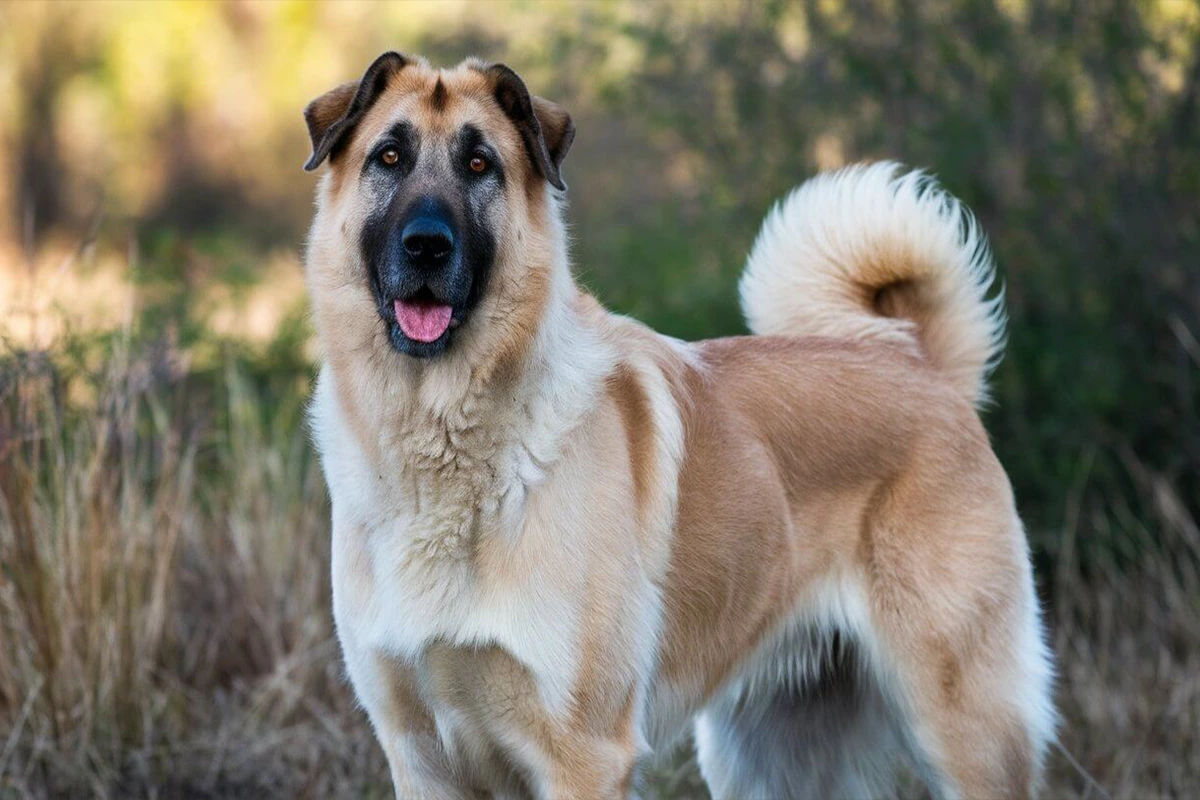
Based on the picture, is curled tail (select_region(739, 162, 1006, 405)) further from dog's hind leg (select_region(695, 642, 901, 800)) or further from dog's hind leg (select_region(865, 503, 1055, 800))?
dog's hind leg (select_region(695, 642, 901, 800))

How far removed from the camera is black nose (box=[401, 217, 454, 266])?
118 inches

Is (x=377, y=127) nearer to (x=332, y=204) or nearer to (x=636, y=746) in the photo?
(x=332, y=204)

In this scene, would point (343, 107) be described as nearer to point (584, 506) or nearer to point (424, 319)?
point (424, 319)

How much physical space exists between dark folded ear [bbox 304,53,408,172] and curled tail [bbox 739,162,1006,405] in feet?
4.69

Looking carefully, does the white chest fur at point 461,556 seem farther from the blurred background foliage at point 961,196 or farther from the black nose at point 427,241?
the blurred background foliage at point 961,196

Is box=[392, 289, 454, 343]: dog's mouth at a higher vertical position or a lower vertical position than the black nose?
lower

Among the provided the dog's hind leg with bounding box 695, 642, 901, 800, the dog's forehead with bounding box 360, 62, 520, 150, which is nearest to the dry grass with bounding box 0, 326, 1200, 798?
the dog's hind leg with bounding box 695, 642, 901, 800

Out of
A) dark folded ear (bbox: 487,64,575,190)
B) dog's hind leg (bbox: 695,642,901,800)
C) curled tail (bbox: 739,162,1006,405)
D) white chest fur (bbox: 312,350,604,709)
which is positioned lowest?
dog's hind leg (bbox: 695,642,901,800)

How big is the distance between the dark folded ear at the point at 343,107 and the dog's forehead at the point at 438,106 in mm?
21

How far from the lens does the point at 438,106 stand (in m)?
3.23

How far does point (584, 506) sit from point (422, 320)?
0.55 metres

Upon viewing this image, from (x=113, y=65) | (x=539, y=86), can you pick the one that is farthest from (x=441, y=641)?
(x=113, y=65)

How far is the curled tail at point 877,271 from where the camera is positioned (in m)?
4.20

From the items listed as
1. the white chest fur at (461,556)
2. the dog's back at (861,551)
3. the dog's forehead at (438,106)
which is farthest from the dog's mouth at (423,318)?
the dog's back at (861,551)
